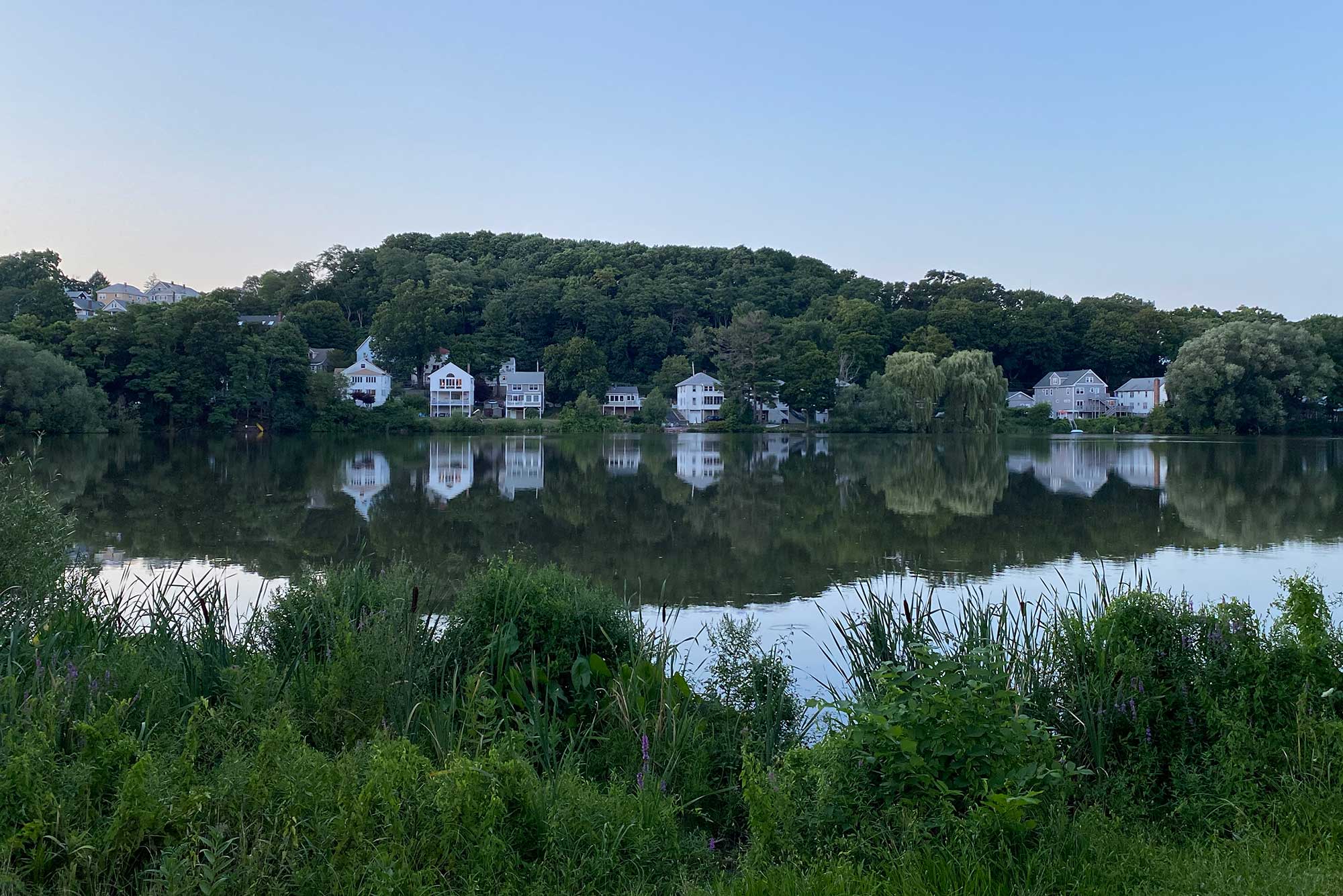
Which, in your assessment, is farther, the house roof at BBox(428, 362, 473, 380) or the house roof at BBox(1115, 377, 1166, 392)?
the house roof at BBox(1115, 377, 1166, 392)

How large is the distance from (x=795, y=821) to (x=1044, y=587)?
8.17m

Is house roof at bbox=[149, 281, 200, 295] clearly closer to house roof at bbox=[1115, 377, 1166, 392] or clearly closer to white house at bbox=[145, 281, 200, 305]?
white house at bbox=[145, 281, 200, 305]

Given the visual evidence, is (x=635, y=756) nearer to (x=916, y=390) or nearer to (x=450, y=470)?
(x=450, y=470)

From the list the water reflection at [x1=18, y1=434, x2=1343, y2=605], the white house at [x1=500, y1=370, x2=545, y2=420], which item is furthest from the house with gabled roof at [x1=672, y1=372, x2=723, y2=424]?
the water reflection at [x1=18, y1=434, x2=1343, y2=605]

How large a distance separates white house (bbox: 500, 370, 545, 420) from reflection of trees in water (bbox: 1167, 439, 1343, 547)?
5995 centimetres

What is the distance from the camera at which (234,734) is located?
15.0 ft

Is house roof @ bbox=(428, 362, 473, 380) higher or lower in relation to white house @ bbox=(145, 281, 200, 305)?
lower

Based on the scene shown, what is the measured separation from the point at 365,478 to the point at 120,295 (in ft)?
433

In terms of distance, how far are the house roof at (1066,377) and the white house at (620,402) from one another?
152 feet

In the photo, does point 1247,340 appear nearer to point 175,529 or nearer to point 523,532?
point 523,532

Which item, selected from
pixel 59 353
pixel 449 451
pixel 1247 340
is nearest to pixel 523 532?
pixel 449 451

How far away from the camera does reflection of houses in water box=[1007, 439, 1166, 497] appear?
27.9m

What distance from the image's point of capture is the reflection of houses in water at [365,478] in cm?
2211

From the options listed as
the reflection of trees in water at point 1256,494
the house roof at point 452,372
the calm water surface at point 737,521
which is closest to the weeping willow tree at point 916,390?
the reflection of trees in water at point 1256,494
